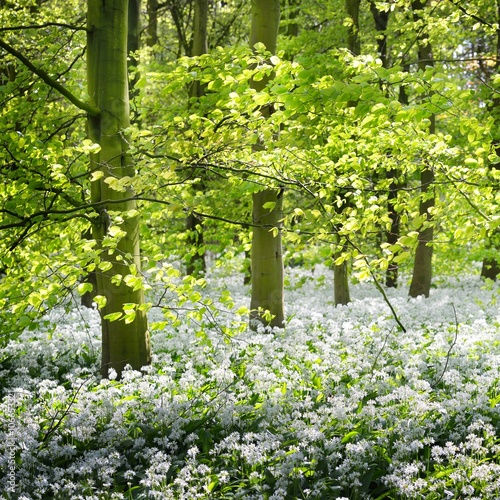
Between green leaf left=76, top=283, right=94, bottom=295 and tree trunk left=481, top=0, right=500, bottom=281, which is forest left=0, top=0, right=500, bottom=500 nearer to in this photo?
green leaf left=76, top=283, right=94, bottom=295

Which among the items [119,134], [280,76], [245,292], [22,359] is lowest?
[245,292]

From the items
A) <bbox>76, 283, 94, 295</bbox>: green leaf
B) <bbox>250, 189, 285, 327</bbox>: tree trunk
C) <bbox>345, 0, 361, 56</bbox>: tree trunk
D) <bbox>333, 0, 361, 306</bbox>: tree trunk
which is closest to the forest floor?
<bbox>76, 283, 94, 295</bbox>: green leaf

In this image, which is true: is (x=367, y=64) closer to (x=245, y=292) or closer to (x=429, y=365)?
(x=429, y=365)

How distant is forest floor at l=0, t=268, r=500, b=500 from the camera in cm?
464

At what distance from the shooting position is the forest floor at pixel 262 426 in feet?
15.2

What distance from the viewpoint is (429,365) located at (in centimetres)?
755

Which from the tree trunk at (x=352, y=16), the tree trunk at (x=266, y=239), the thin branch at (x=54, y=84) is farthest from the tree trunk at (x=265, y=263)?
the tree trunk at (x=352, y=16)

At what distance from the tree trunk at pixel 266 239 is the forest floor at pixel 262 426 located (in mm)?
1412

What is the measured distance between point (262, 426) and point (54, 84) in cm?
403

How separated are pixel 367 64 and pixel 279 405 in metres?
3.37

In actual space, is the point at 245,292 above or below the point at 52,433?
below

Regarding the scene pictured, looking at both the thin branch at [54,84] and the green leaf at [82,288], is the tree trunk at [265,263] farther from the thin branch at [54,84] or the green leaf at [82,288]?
the green leaf at [82,288]

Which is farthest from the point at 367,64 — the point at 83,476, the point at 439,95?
the point at 83,476

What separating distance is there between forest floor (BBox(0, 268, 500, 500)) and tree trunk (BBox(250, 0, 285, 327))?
4.63 ft
